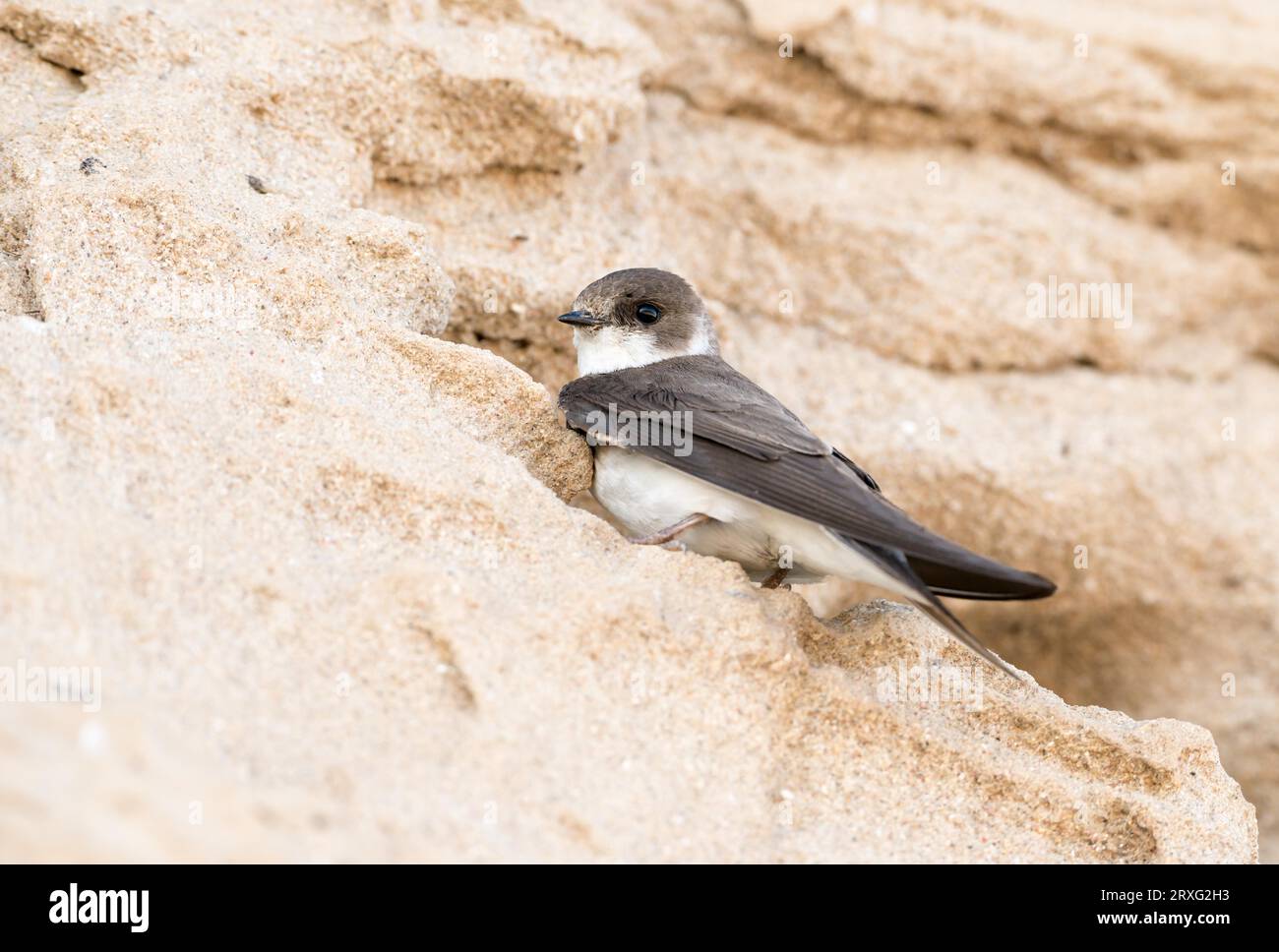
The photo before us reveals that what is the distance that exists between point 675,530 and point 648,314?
0.76 m

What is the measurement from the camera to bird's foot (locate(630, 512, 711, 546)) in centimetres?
279

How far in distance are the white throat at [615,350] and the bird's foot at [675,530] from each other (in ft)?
2.05

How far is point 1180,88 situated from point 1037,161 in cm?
48

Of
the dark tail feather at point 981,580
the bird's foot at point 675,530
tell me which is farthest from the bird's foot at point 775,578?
the dark tail feather at point 981,580

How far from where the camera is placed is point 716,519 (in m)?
2.83

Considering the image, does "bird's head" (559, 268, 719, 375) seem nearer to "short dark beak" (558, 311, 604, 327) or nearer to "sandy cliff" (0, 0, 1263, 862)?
"short dark beak" (558, 311, 604, 327)

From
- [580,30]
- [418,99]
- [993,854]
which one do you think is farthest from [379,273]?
[993,854]

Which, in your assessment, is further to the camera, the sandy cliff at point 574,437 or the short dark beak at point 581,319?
the short dark beak at point 581,319

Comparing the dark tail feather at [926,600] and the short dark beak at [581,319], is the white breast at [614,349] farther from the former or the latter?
the dark tail feather at [926,600]

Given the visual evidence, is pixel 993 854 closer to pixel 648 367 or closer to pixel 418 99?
pixel 648 367

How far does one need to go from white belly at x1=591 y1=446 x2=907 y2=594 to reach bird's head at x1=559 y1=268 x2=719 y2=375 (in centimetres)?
45

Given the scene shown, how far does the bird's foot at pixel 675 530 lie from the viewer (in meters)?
2.79

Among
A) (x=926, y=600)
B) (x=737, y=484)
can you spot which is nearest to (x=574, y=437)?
(x=737, y=484)

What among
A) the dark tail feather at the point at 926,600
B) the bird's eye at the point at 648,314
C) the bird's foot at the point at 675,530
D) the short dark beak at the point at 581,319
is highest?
the bird's eye at the point at 648,314
